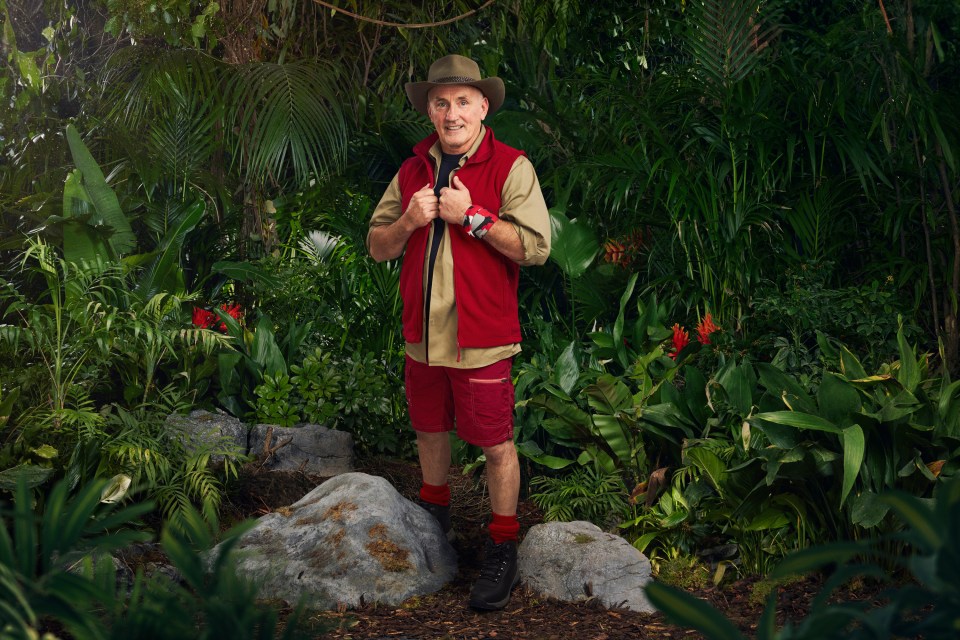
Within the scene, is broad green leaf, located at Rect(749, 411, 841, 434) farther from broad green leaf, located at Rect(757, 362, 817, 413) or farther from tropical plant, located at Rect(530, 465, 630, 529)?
tropical plant, located at Rect(530, 465, 630, 529)

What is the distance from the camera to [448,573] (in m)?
3.48

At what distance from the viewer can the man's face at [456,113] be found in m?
3.21

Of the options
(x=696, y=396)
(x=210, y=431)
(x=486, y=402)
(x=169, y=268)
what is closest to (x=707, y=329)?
(x=696, y=396)

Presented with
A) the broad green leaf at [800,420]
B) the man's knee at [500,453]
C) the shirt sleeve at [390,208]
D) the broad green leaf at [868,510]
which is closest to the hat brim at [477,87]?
the shirt sleeve at [390,208]

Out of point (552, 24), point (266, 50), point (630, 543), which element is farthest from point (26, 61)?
point (630, 543)

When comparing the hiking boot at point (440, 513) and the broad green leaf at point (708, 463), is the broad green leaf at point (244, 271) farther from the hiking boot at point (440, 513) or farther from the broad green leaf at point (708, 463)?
the broad green leaf at point (708, 463)

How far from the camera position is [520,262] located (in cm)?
324

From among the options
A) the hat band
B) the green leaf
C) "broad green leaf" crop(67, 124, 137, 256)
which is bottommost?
the green leaf

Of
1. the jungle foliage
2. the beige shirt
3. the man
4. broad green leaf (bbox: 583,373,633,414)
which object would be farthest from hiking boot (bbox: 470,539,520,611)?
broad green leaf (bbox: 583,373,633,414)

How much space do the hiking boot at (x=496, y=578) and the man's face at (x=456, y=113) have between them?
1328mm

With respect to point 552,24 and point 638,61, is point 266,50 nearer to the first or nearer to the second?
point 552,24

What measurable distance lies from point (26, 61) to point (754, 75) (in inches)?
135

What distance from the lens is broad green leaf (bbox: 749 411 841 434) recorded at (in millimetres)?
3105

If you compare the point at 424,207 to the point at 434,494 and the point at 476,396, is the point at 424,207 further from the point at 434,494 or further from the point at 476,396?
the point at 434,494
